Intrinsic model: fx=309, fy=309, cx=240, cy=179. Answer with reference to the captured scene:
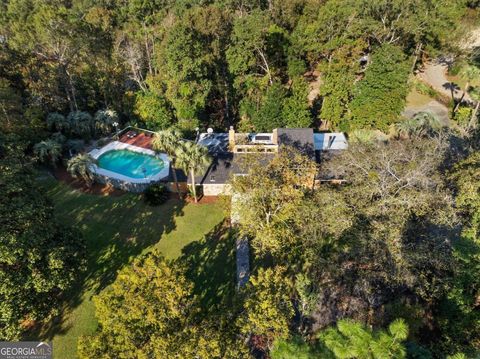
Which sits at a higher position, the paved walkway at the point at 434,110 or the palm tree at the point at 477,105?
the palm tree at the point at 477,105

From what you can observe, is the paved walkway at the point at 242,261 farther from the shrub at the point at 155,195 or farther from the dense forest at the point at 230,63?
the dense forest at the point at 230,63

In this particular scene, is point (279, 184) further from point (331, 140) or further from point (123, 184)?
point (123, 184)

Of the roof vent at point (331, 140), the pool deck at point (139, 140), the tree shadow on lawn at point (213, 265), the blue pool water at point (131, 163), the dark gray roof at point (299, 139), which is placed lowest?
the tree shadow on lawn at point (213, 265)

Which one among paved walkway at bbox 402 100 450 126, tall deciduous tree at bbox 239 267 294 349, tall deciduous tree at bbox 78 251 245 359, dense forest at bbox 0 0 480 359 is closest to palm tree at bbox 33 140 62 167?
dense forest at bbox 0 0 480 359

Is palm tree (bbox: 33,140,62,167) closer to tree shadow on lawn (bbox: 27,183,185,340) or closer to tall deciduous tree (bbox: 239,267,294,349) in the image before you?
tree shadow on lawn (bbox: 27,183,185,340)

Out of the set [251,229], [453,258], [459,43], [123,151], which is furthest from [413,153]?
[459,43]

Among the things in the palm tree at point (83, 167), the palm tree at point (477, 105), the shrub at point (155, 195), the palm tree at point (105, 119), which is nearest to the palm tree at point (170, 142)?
the shrub at point (155, 195)
